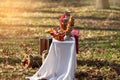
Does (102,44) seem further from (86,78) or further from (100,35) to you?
(86,78)

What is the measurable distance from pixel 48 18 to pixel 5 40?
8780 mm

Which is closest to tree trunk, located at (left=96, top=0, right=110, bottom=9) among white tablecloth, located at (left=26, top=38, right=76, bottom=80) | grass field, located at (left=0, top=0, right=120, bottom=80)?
grass field, located at (left=0, top=0, right=120, bottom=80)

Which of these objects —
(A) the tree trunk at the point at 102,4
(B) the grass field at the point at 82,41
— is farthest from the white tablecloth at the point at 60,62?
(A) the tree trunk at the point at 102,4

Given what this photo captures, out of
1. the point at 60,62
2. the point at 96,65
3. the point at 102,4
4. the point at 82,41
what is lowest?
the point at 102,4

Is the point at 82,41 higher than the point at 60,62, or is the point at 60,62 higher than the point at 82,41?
the point at 60,62

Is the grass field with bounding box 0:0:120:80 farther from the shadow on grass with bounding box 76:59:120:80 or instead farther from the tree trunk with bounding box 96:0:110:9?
the tree trunk with bounding box 96:0:110:9

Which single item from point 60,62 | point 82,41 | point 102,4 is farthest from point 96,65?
point 102,4

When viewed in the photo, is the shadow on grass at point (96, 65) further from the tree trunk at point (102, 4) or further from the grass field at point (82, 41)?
the tree trunk at point (102, 4)

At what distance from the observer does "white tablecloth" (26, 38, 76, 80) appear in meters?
9.95

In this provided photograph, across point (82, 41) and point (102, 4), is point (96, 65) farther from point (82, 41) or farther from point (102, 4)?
point (102, 4)

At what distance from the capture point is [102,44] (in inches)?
631

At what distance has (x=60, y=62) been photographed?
1013 cm

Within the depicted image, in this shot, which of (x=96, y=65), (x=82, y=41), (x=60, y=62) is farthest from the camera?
(x=82, y=41)

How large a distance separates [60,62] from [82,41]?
684 cm
